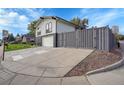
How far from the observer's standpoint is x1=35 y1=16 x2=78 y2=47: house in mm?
18562

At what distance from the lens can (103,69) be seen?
243 inches

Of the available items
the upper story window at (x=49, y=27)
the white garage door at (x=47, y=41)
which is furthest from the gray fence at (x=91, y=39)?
the upper story window at (x=49, y=27)

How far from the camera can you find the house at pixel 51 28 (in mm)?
18562

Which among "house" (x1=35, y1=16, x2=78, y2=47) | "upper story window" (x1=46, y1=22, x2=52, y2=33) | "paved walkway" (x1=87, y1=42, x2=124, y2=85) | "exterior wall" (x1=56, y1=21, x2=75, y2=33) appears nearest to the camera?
"paved walkway" (x1=87, y1=42, x2=124, y2=85)

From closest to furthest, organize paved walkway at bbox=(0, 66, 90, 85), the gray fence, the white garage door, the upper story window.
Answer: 1. paved walkway at bbox=(0, 66, 90, 85)
2. the gray fence
3. the white garage door
4. the upper story window

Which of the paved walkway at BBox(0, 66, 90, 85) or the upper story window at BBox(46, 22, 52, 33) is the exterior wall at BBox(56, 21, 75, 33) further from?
the paved walkway at BBox(0, 66, 90, 85)

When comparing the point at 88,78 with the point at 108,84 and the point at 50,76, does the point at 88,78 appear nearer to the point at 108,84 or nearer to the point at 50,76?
the point at 108,84

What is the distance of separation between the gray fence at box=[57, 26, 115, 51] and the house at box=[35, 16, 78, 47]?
3447mm

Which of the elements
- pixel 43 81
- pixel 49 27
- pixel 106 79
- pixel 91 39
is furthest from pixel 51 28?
pixel 106 79

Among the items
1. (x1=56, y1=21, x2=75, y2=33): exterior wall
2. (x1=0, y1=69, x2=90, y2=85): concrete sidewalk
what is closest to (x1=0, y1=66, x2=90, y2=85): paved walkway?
(x1=0, y1=69, x2=90, y2=85): concrete sidewalk

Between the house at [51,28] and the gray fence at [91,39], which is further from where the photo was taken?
the house at [51,28]

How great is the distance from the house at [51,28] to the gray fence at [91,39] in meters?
3.45

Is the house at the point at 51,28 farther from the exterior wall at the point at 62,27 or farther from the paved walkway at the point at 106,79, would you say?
the paved walkway at the point at 106,79

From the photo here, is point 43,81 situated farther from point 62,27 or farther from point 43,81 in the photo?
point 62,27
